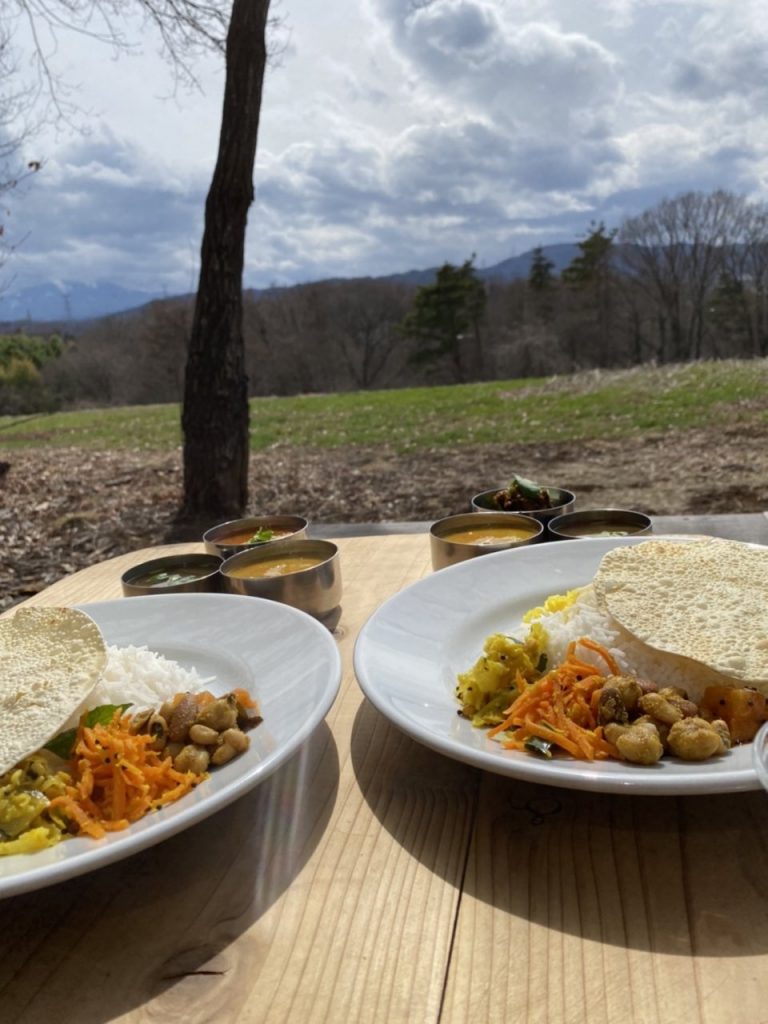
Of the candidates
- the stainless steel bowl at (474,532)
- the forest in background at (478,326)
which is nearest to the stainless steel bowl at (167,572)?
the stainless steel bowl at (474,532)

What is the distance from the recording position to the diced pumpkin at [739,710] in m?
1.03

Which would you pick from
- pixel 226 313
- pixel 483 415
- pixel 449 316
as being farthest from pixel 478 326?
pixel 226 313

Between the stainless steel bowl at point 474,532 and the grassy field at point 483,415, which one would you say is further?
the grassy field at point 483,415

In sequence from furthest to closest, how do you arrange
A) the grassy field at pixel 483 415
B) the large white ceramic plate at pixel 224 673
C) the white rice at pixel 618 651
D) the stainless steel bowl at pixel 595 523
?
the grassy field at pixel 483 415
the stainless steel bowl at pixel 595 523
the white rice at pixel 618 651
the large white ceramic plate at pixel 224 673

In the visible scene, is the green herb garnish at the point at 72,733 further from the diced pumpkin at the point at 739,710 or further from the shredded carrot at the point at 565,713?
the diced pumpkin at the point at 739,710

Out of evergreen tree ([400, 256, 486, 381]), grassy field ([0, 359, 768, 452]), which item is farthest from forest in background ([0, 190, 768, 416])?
grassy field ([0, 359, 768, 452])

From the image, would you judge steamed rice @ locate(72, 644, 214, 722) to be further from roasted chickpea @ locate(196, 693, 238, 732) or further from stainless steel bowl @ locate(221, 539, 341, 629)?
stainless steel bowl @ locate(221, 539, 341, 629)

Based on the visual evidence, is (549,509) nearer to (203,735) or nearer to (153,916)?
(203,735)

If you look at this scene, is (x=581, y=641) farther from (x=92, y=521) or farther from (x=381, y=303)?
(x=381, y=303)

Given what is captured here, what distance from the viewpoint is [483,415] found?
42.5ft

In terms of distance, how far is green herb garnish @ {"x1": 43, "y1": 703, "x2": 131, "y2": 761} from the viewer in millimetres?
1094

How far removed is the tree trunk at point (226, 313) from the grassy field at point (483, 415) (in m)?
4.75

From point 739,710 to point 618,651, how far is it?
9.4 inches

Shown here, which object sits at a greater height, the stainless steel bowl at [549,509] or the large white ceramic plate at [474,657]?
the stainless steel bowl at [549,509]
